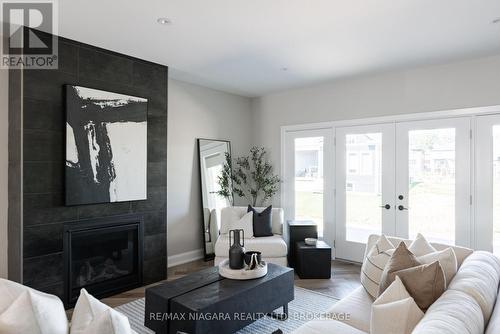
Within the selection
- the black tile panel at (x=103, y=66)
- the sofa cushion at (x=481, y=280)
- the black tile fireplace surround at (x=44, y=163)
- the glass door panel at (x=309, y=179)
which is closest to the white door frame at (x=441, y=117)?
the glass door panel at (x=309, y=179)

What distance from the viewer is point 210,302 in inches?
86.6

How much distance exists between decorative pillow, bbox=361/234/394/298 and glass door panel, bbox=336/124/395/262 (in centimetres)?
206

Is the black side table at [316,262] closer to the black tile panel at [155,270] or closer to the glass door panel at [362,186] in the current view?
the glass door panel at [362,186]

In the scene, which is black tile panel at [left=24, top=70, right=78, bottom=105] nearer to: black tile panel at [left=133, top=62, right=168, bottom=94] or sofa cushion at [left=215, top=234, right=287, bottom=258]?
black tile panel at [left=133, top=62, right=168, bottom=94]

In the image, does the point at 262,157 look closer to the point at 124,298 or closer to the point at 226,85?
the point at 226,85

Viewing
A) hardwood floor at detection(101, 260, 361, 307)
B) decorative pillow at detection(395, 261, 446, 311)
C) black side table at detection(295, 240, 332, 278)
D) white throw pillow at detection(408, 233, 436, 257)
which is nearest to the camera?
decorative pillow at detection(395, 261, 446, 311)

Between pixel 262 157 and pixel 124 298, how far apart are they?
318 centimetres

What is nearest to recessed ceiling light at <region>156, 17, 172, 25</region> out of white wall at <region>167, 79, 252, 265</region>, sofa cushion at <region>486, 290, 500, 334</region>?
white wall at <region>167, 79, 252, 265</region>

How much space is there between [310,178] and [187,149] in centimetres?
203

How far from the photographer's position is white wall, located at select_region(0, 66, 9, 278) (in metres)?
3.01

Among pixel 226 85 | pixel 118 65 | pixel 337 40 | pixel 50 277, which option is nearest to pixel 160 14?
pixel 118 65

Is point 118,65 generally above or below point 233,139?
above

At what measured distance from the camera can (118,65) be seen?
11.6 feet

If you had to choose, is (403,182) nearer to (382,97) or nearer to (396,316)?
(382,97)
